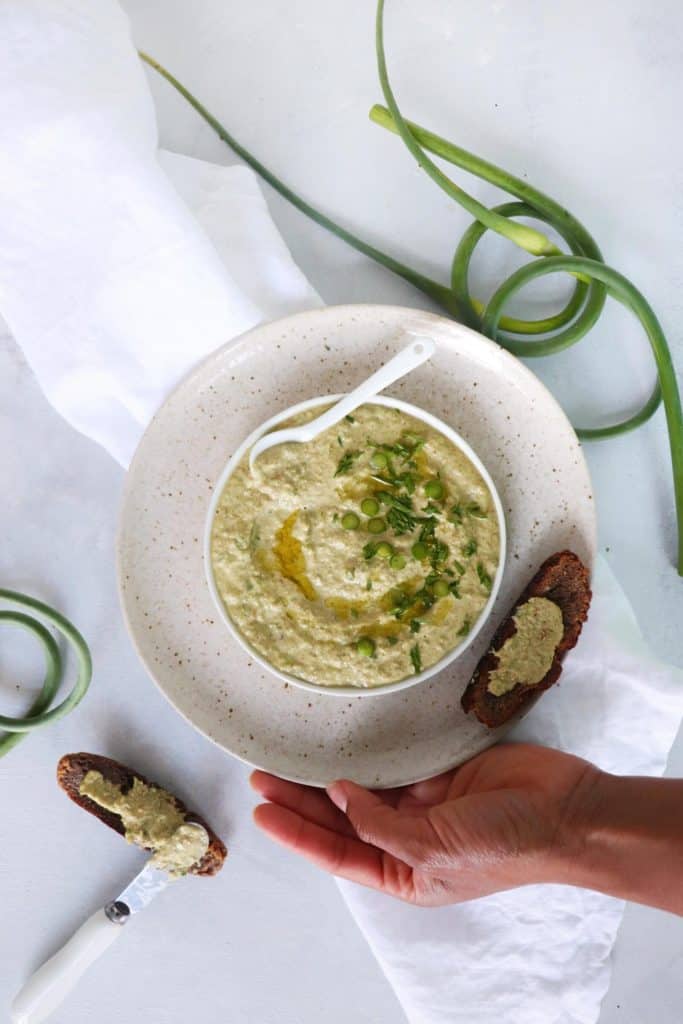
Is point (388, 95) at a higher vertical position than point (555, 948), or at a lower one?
higher

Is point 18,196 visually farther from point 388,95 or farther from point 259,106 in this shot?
point 388,95

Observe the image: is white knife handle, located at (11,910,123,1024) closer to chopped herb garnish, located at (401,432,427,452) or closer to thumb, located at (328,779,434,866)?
thumb, located at (328,779,434,866)

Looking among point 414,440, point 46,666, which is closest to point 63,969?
point 46,666

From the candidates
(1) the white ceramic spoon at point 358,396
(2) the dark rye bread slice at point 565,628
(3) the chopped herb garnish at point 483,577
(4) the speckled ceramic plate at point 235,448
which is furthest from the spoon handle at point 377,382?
(2) the dark rye bread slice at point 565,628

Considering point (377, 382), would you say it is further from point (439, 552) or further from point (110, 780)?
point (110, 780)

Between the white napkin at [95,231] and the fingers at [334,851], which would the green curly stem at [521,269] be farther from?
the fingers at [334,851]

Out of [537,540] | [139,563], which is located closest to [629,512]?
[537,540]
